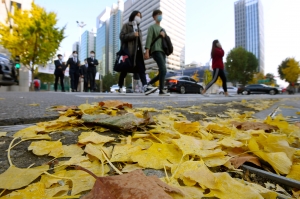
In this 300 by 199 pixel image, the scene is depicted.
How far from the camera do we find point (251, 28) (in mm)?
74938

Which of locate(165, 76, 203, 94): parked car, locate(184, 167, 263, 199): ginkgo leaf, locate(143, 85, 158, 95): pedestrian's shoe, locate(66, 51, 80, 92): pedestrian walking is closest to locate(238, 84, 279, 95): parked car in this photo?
locate(165, 76, 203, 94): parked car

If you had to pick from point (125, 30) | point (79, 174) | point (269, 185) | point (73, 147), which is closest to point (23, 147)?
point (73, 147)

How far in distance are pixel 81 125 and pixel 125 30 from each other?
4522mm

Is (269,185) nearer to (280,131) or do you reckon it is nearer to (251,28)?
(280,131)

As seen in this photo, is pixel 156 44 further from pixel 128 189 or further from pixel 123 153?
pixel 128 189

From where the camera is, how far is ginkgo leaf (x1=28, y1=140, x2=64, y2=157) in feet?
2.33

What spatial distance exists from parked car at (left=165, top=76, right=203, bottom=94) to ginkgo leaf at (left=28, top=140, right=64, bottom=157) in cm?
1423

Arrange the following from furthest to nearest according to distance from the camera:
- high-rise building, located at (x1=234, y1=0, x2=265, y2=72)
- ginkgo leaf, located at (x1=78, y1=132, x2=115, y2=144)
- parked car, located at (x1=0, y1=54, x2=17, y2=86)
→ 1. high-rise building, located at (x1=234, y1=0, x2=265, y2=72)
2. parked car, located at (x1=0, y1=54, x2=17, y2=86)
3. ginkgo leaf, located at (x1=78, y1=132, x2=115, y2=144)

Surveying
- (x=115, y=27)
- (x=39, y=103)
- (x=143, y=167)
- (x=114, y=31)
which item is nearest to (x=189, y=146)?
(x=143, y=167)

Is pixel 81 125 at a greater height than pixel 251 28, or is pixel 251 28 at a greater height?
pixel 251 28

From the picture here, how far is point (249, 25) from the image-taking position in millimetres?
75250

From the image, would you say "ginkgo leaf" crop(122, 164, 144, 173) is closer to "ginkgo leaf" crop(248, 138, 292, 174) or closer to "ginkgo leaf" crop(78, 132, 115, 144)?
"ginkgo leaf" crop(78, 132, 115, 144)

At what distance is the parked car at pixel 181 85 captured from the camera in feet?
48.8

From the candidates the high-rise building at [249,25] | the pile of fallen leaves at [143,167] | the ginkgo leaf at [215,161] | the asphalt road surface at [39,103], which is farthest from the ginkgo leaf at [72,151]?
the high-rise building at [249,25]
